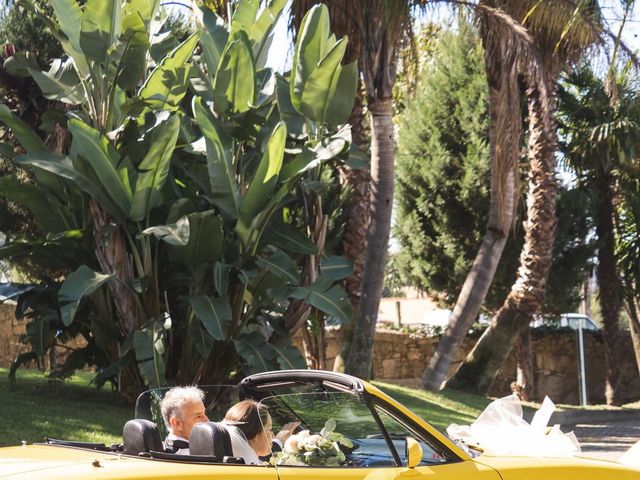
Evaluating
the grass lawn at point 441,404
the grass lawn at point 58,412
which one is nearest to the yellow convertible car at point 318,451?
the grass lawn at point 58,412

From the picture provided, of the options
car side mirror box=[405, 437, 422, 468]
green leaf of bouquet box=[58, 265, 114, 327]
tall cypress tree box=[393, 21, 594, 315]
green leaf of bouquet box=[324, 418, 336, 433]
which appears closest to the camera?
car side mirror box=[405, 437, 422, 468]

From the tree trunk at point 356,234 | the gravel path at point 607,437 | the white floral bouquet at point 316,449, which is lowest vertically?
the gravel path at point 607,437

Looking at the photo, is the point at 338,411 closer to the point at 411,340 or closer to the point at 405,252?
the point at 405,252

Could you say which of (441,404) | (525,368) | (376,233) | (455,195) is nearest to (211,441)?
(376,233)

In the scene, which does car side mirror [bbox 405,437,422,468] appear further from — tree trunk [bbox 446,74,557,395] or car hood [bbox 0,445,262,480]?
tree trunk [bbox 446,74,557,395]

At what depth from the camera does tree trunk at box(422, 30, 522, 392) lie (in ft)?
54.5

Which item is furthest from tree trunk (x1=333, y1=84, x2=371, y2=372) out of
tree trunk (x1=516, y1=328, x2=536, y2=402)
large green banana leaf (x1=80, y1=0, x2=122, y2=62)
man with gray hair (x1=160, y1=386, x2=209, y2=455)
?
man with gray hair (x1=160, y1=386, x2=209, y2=455)

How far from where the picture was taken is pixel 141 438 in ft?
15.3

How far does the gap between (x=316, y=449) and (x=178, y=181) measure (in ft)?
26.8

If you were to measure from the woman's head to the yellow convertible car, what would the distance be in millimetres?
85

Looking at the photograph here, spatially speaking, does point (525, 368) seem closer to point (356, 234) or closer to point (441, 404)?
point (441, 404)

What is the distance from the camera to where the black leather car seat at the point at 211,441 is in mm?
4410

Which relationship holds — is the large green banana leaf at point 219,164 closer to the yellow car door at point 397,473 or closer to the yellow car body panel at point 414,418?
the yellow car body panel at point 414,418

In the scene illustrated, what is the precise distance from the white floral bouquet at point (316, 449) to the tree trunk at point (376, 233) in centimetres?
1014
